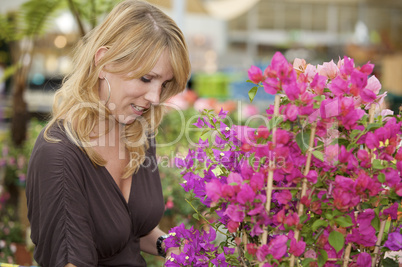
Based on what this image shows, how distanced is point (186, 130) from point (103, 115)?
8.73ft

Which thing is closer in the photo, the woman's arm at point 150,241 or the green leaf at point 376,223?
the green leaf at point 376,223

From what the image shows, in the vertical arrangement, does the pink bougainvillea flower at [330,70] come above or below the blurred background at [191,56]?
above

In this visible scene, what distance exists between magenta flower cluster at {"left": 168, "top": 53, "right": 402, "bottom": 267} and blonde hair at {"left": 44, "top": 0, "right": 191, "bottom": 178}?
1.89ft

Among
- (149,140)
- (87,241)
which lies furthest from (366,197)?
(149,140)

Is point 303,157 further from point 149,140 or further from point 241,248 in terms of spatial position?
point 149,140

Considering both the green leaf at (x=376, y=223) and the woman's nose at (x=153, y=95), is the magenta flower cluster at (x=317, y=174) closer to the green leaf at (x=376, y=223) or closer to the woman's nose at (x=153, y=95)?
the green leaf at (x=376, y=223)

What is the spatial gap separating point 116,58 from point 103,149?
0.32 meters

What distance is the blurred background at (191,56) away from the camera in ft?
12.0

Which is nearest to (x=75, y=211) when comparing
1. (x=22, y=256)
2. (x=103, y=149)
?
(x=103, y=149)

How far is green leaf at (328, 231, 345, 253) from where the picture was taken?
92 centimetres

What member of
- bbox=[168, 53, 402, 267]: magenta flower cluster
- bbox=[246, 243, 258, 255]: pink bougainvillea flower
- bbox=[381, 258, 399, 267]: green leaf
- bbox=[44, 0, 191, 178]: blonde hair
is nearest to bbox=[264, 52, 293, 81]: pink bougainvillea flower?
bbox=[168, 53, 402, 267]: magenta flower cluster

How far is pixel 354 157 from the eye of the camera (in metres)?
0.95

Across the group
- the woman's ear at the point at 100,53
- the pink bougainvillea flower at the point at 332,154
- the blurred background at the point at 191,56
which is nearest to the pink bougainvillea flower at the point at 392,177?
the pink bougainvillea flower at the point at 332,154

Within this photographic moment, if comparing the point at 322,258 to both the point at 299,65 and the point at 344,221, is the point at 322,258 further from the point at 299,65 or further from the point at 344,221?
the point at 299,65
